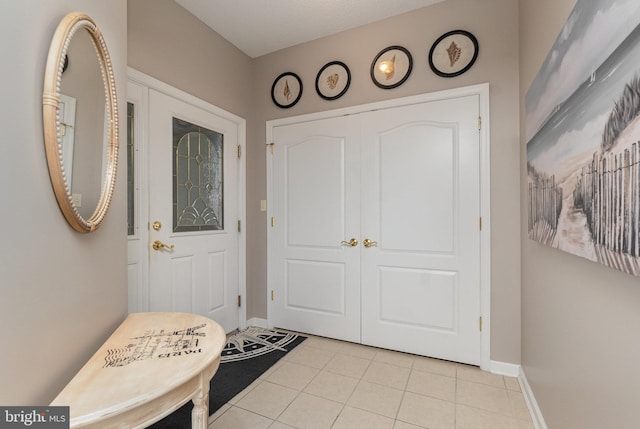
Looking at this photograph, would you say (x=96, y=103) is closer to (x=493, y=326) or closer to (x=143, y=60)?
(x=143, y=60)

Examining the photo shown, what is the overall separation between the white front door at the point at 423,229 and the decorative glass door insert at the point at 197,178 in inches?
51.6

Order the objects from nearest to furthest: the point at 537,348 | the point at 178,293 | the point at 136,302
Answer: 1. the point at 537,348
2. the point at 136,302
3. the point at 178,293

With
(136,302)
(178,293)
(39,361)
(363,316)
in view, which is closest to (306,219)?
(363,316)

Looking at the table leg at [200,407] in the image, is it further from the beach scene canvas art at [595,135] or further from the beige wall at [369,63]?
the beige wall at [369,63]

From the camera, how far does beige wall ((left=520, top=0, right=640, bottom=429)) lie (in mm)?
795

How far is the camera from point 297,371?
2.10 m

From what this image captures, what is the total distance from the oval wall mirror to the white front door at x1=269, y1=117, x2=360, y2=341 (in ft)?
5.46

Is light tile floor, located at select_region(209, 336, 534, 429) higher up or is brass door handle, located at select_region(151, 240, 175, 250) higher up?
brass door handle, located at select_region(151, 240, 175, 250)

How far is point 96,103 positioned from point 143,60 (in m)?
1.11

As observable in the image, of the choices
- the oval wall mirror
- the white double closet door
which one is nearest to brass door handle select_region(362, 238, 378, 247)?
the white double closet door

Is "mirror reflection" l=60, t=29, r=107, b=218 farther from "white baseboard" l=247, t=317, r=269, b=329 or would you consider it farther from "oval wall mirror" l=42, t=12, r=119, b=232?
"white baseboard" l=247, t=317, r=269, b=329

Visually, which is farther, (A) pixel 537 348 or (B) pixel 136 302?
(B) pixel 136 302

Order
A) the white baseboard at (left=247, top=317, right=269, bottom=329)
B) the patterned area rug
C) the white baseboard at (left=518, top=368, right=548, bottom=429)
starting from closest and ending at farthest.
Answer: the white baseboard at (left=518, top=368, right=548, bottom=429) → the patterned area rug → the white baseboard at (left=247, top=317, right=269, bottom=329)

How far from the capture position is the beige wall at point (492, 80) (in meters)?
2.02
